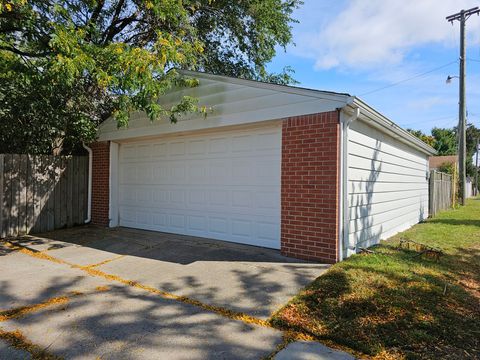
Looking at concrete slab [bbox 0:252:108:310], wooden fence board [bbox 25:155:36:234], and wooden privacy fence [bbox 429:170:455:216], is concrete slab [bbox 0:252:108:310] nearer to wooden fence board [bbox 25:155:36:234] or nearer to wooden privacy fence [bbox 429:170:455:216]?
wooden fence board [bbox 25:155:36:234]

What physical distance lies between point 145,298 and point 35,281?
1.73 m

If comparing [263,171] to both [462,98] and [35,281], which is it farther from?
[462,98]

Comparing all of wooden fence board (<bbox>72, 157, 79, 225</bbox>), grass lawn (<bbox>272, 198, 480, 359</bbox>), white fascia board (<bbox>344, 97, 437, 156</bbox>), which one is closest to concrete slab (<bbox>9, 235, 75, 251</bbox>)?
wooden fence board (<bbox>72, 157, 79, 225</bbox>)

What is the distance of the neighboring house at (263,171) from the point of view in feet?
17.3

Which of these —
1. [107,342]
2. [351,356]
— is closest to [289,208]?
[351,356]

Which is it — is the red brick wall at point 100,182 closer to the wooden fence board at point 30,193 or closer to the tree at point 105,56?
the tree at point 105,56

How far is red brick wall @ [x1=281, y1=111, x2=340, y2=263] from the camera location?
5.16 meters

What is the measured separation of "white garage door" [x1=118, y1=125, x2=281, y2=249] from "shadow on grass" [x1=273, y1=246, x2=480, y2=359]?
1.99 metres

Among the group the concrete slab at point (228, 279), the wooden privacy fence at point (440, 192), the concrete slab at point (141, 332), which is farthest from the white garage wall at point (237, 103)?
the wooden privacy fence at point (440, 192)

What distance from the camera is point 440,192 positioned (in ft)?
46.3

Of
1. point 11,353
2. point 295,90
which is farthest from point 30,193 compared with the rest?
point 295,90

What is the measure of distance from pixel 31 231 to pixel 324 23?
1019 cm

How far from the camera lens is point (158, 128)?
301 inches

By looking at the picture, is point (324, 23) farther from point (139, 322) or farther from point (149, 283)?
point (139, 322)
